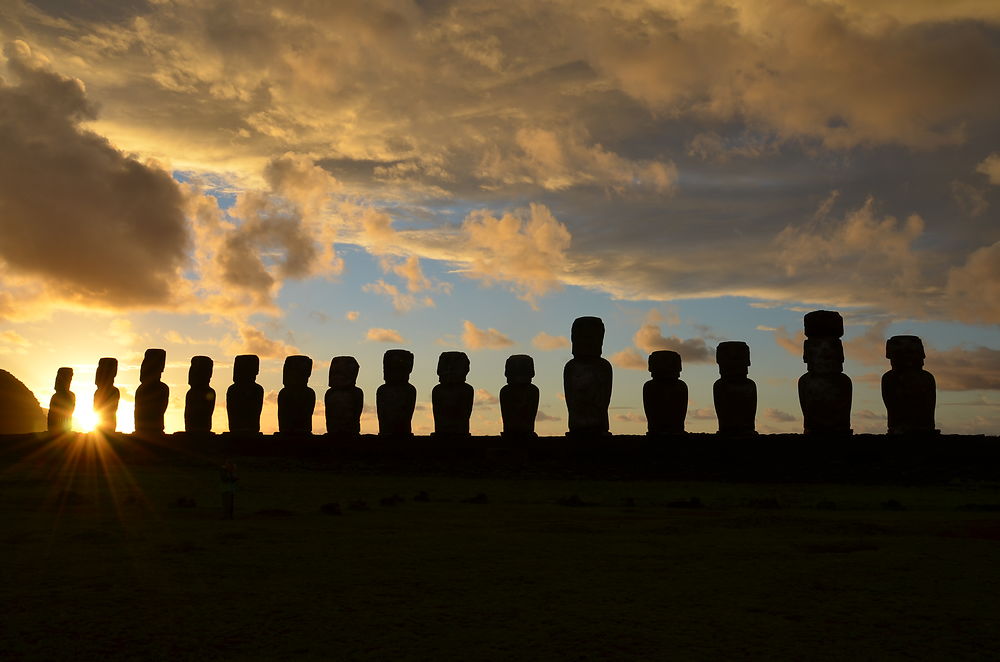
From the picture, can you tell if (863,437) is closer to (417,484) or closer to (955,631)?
(417,484)

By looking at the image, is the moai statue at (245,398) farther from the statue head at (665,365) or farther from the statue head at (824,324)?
the statue head at (824,324)

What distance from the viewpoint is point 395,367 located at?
70.3ft

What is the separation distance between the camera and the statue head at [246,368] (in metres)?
24.1

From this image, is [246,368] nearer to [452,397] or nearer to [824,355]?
[452,397]

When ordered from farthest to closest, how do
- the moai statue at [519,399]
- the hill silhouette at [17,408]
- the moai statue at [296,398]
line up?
the hill silhouette at [17,408], the moai statue at [296,398], the moai statue at [519,399]

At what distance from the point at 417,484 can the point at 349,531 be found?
6.94 m

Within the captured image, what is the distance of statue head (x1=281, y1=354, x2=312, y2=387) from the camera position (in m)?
23.0

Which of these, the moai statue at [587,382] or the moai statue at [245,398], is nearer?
the moai statue at [587,382]

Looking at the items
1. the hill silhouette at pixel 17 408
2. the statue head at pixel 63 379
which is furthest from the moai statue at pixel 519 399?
the hill silhouette at pixel 17 408

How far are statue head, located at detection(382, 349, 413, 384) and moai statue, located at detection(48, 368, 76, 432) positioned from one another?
12.1 meters

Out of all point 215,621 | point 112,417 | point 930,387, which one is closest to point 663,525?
point 215,621

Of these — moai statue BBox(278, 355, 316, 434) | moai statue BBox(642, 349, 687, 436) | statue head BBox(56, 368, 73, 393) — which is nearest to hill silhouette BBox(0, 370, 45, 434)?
statue head BBox(56, 368, 73, 393)

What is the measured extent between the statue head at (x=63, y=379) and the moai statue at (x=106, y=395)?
1617 mm

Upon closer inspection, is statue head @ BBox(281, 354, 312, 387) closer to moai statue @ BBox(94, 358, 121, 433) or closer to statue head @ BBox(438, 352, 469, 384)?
statue head @ BBox(438, 352, 469, 384)
